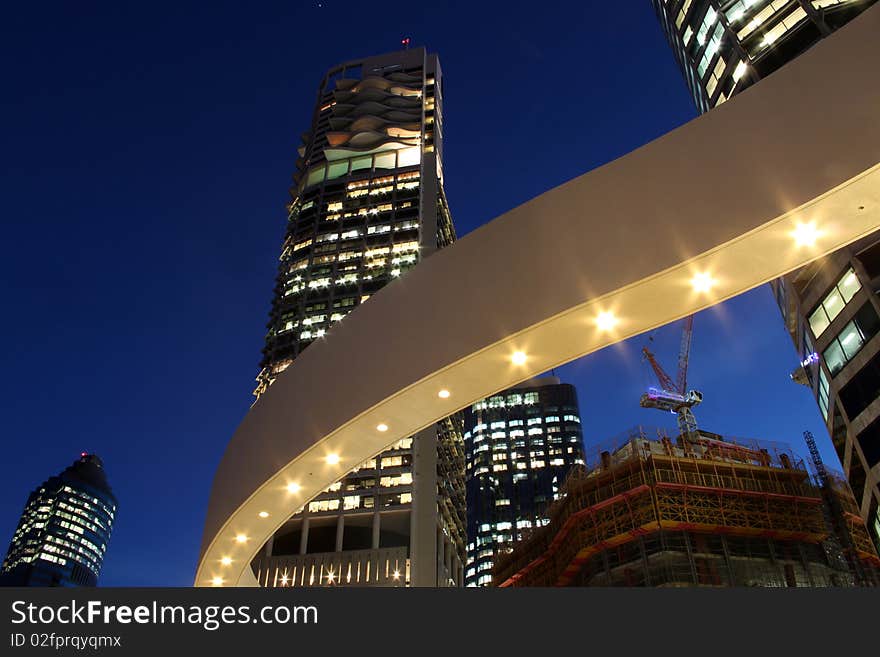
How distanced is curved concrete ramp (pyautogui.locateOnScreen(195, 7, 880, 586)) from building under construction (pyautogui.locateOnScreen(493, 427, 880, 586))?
30911 millimetres

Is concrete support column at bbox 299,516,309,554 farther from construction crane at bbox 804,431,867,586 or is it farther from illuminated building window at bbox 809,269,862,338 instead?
illuminated building window at bbox 809,269,862,338

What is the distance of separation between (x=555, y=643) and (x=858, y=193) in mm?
3452

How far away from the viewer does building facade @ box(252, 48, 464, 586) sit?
6078cm

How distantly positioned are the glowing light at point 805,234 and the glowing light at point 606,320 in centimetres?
131

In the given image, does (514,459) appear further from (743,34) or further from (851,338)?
(851,338)

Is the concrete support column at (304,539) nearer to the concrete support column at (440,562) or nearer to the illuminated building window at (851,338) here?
the concrete support column at (440,562)

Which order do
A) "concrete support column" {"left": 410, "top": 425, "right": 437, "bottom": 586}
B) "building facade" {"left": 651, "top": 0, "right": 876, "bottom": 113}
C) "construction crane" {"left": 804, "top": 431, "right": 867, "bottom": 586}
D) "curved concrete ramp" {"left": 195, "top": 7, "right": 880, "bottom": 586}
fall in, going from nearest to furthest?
"curved concrete ramp" {"left": 195, "top": 7, "right": 880, "bottom": 586}
"building facade" {"left": 651, "top": 0, "right": 876, "bottom": 113}
"construction crane" {"left": 804, "top": 431, "right": 867, "bottom": 586}
"concrete support column" {"left": 410, "top": 425, "right": 437, "bottom": 586}

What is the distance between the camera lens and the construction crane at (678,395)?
101 meters

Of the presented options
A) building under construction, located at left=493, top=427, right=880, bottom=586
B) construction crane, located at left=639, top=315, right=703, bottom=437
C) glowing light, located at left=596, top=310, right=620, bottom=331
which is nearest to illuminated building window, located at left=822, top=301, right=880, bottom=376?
building under construction, located at left=493, top=427, right=880, bottom=586

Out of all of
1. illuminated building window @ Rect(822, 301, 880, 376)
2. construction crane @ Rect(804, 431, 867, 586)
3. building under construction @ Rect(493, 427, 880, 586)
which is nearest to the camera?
illuminated building window @ Rect(822, 301, 880, 376)

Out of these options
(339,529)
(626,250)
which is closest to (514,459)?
(339,529)

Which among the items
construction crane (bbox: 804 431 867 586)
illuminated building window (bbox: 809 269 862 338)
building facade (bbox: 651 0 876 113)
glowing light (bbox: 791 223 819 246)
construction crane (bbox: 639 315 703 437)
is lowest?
glowing light (bbox: 791 223 819 246)

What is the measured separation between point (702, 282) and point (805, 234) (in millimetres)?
724

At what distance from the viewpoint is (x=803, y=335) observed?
2512 centimetres
